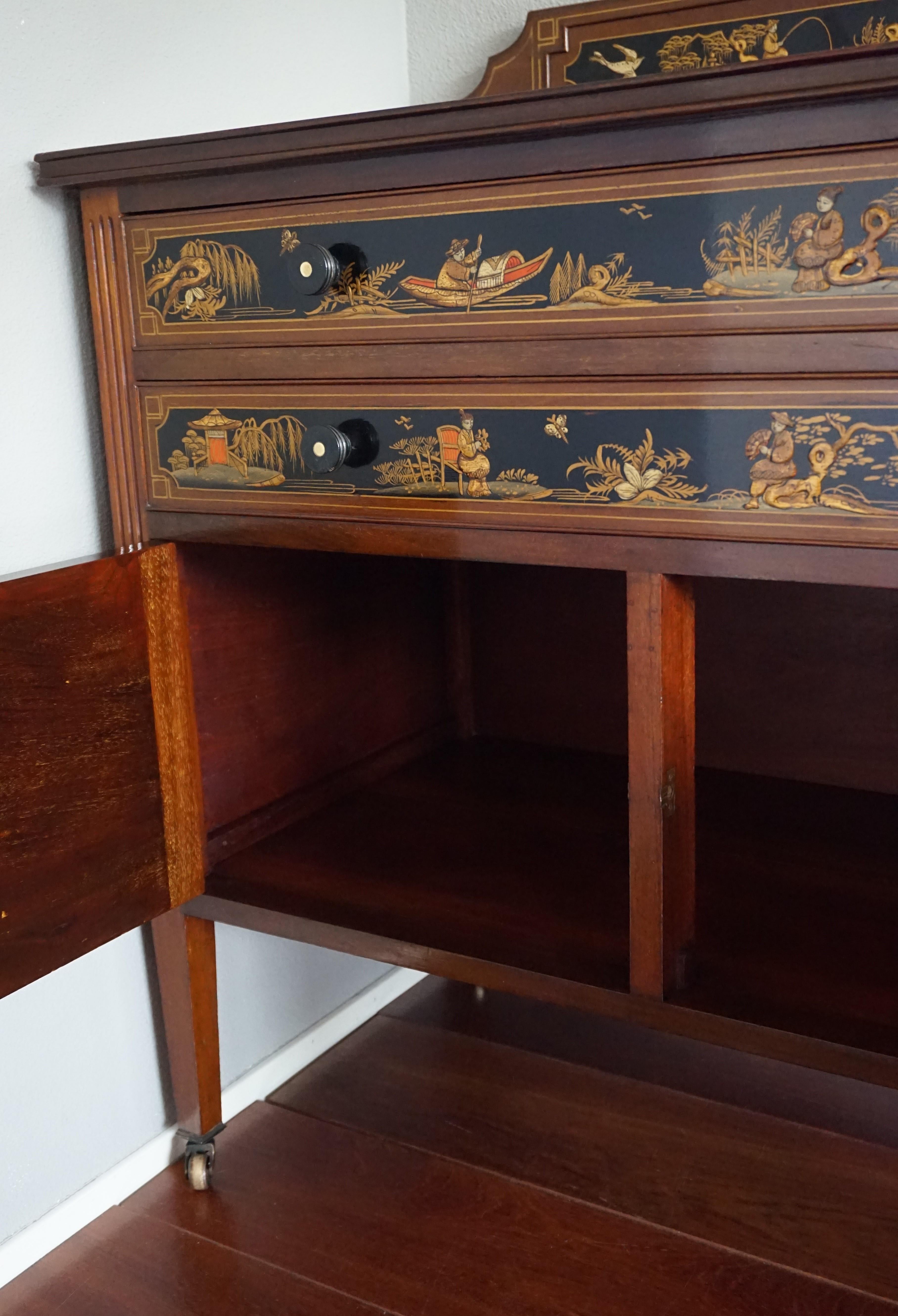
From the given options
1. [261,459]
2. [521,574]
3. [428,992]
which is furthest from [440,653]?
A: [261,459]

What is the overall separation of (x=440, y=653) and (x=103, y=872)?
29.5 inches

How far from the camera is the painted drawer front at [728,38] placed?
1.38 m

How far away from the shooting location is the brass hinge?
3.46 ft

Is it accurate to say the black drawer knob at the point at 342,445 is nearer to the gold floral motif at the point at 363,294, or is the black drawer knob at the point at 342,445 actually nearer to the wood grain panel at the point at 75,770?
the gold floral motif at the point at 363,294

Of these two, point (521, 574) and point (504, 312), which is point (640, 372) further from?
point (521, 574)

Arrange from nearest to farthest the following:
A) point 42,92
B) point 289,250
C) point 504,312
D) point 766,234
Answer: point 766,234 → point 504,312 → point 289,250 → point 42,92

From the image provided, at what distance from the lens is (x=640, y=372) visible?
98cm

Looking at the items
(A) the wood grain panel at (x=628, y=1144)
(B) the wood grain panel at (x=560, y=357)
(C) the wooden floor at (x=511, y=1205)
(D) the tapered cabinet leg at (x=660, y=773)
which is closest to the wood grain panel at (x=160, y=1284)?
(C) the wooden floor at (x=511, y=1205)

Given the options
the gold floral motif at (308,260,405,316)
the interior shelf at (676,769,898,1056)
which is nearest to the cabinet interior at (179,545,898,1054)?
the interior shelf at (676,769,898,1056)

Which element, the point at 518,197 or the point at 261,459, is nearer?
the point at 518,197

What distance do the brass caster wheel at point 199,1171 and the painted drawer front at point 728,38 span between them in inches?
53.5

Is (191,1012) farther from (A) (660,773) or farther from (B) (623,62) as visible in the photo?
(B) (623,62)

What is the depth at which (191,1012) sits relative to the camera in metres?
1.41

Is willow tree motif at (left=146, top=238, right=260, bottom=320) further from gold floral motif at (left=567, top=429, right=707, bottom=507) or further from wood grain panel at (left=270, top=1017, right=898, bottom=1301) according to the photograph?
wood grain panel at (left=270, top=1017, right=898, bottom=1301)
